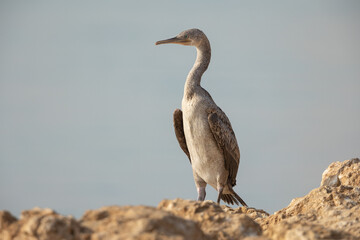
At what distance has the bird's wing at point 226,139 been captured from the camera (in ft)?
35.9

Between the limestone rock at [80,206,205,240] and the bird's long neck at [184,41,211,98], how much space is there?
6.86m

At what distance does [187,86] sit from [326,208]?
498 cm

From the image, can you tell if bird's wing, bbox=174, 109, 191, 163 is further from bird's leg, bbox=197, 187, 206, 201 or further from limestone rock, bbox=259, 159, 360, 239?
limestone rock, bbox=259, 159, 360, 239

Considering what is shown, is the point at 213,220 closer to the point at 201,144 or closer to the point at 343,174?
the point at 343,174

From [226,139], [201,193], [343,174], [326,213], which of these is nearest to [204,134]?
[226,139]

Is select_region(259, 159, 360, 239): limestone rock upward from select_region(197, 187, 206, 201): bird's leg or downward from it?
downward

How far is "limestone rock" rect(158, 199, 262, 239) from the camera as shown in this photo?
188 inches

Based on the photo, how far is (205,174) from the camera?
37.6 ft

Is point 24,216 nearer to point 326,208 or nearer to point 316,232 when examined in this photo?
point 316,232

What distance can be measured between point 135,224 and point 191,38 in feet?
27.8

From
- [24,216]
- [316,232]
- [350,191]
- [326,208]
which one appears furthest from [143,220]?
[350,191]

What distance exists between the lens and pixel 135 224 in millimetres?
3928

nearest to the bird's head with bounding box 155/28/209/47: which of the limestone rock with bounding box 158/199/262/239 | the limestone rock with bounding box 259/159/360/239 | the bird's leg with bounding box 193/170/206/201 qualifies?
the bird's leg with bounding box 193/170/206/201

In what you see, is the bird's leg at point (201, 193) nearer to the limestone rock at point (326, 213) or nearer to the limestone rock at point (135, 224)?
the limestone rock at point (326, 213)
